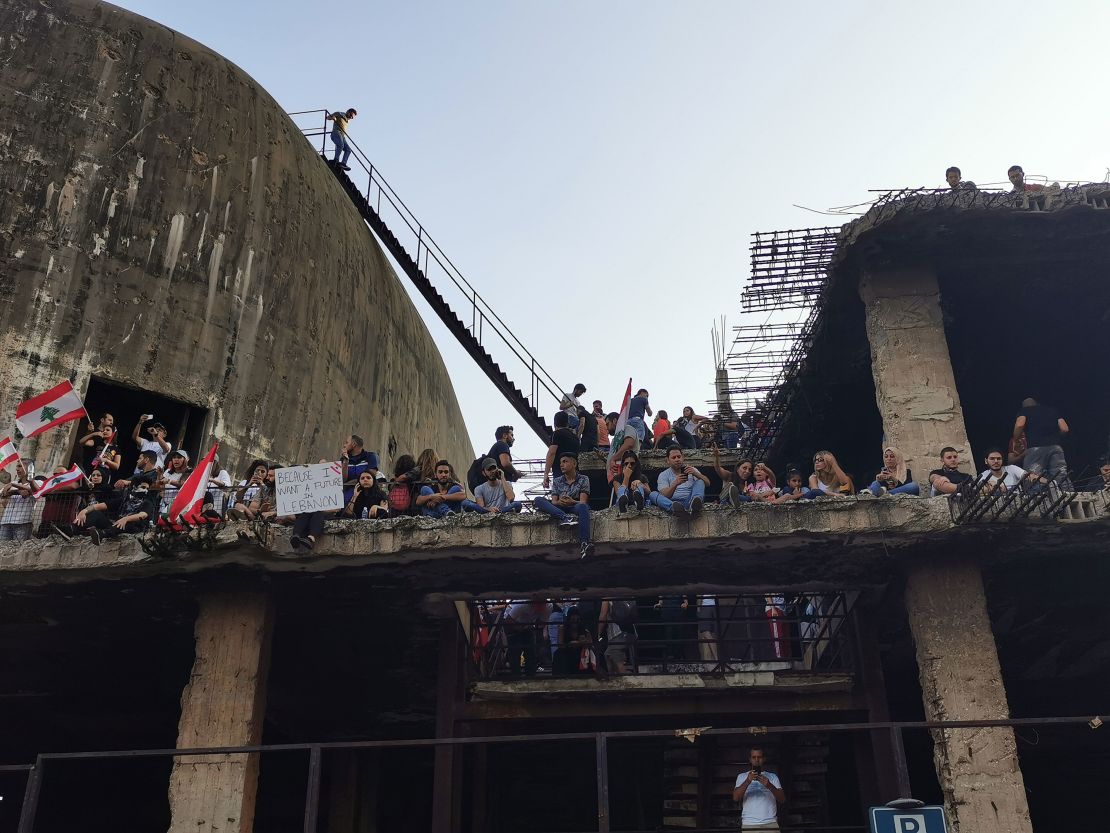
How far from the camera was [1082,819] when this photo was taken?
17344mm

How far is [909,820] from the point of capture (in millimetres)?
8164

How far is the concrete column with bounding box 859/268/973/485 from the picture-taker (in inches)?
484

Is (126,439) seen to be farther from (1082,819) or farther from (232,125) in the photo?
(1082,819)

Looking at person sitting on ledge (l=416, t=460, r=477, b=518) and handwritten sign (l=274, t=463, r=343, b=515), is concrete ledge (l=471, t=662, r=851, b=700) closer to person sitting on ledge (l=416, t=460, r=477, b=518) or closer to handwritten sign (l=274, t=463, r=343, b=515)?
person sitting on ledge (l=416, t=460, r=477, b=518)

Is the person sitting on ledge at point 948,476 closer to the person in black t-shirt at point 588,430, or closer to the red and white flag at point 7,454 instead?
the person in black t-shirt at point 588,430

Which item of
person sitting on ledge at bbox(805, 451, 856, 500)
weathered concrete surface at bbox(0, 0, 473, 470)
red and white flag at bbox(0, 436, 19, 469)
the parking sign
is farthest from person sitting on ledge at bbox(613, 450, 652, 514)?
red and white flag at bbox(0, 436, 19, 469)

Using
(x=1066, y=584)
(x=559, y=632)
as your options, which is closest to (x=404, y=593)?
(x=559, y=632)

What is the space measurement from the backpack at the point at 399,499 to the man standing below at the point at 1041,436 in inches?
282

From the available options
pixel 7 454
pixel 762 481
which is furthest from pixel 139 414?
pixel 762 481

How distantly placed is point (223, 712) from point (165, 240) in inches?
284

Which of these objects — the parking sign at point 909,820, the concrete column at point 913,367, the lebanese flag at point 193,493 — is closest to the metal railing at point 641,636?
the concrete column at point 913,367

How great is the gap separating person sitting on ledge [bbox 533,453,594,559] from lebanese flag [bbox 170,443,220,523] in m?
3.71

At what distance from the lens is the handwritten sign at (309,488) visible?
1112cm

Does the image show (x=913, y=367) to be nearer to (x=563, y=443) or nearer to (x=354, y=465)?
(x=563, y=443)
